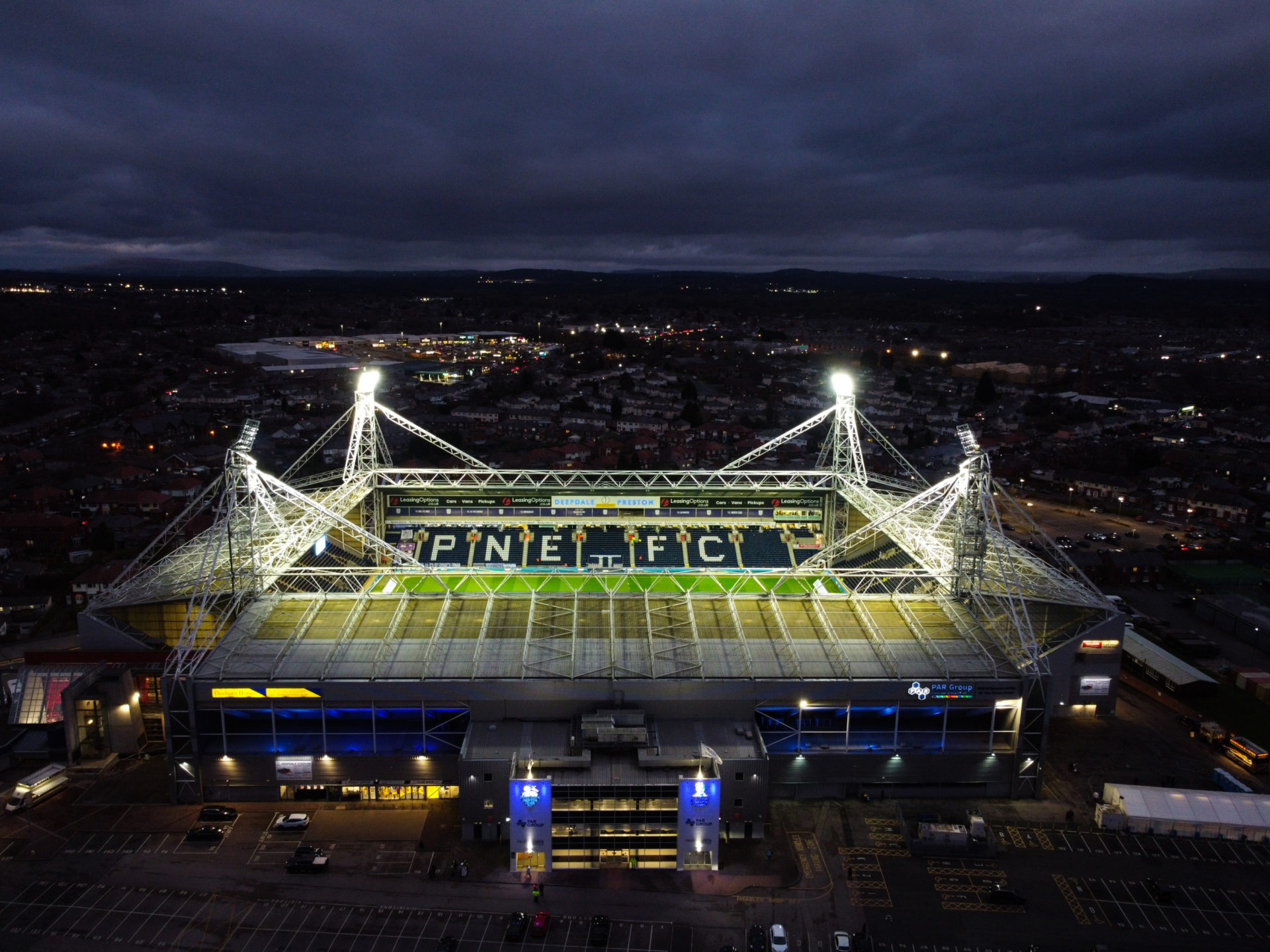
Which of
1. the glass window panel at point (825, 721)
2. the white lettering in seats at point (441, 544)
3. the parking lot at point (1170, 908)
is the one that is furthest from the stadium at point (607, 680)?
the white lettering in seats at point (441, 544)

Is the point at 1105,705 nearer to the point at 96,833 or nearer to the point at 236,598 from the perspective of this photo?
the point at 236,598

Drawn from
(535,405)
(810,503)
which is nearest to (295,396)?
(535,405)

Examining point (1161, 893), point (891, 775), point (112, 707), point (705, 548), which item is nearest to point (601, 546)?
point (705, 548)

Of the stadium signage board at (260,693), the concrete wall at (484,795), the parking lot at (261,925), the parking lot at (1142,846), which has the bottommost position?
the parking lot at (1142,846)

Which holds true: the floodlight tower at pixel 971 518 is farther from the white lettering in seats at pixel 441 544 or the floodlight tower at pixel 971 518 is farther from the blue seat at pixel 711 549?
the white lettering in seats at pixel 441 544

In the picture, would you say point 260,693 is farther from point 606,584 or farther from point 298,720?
point 606,584

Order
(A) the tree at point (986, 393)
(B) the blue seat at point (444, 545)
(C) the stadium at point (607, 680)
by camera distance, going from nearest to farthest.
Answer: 1. (C) the stadium at point (607, 680)
2. (B) the blue seat at point (444, 545)
3. (A) the tree at point (986, 393)
